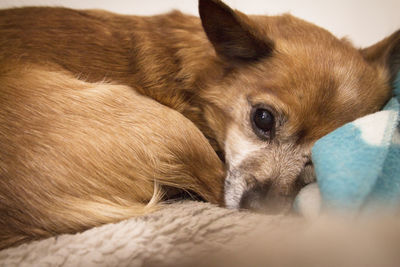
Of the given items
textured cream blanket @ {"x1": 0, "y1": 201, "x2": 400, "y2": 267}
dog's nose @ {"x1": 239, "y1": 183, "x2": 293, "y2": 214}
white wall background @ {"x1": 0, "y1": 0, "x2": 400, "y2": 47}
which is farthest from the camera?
white wall background @ {"x1": 0, "y1": 0, "x2": 400, "y2": 47}

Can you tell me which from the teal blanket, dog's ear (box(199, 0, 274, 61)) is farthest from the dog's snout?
dog's ear (box(199, 0, 274, 61))

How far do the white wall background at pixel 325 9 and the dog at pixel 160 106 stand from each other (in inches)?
12.6

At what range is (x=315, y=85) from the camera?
46.3 inches

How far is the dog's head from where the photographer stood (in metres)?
1.18

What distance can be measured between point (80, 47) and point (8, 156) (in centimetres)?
61

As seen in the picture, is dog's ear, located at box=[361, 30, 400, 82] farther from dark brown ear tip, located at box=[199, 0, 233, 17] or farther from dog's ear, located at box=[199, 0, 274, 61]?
dark brown ear tip, located at box=[199, 0, 233, 17]

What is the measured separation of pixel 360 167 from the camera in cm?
89

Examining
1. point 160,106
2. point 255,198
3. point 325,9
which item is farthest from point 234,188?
point 325,9

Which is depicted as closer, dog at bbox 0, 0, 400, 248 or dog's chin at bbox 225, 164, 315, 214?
dog at bbox 0, 0, 400, 248

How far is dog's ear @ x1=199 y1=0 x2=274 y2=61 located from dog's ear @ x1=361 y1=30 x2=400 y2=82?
466 mm

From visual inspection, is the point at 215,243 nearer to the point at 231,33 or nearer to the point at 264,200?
the point at 264,200

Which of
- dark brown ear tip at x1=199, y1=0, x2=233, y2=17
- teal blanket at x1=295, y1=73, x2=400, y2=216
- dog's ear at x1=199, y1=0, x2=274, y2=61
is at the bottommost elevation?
teal blanket at x1=295, y1=73, x2=400, y2=216

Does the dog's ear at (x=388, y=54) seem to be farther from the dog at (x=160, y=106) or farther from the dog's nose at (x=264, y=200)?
the dog's nose at (x=264, y=200)

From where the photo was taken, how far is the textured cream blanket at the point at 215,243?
0.58 metres
